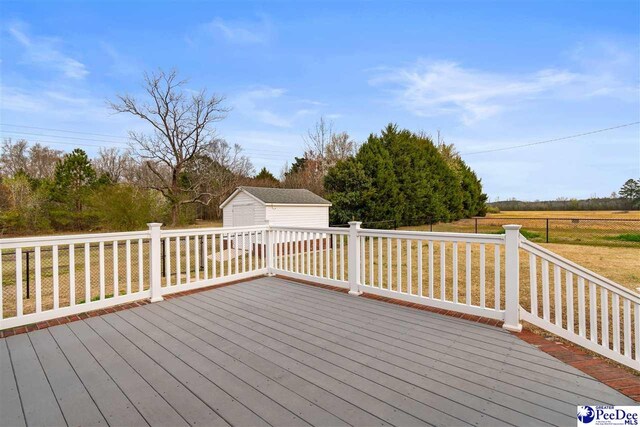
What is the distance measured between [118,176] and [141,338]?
26.6 m

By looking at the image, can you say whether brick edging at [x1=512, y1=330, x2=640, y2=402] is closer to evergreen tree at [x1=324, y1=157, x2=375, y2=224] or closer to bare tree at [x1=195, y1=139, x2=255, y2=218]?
evergreen tree at [x1=324, y1=157, x2=375, y2=224]

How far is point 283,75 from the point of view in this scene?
35.4 feet

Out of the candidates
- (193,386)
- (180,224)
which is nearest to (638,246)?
(193,386)

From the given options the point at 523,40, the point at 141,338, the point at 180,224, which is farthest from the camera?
the point at 180,224

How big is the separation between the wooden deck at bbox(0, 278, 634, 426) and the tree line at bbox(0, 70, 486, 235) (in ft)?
34.0

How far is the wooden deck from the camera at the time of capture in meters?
1.62

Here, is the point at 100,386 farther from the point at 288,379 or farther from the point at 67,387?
the point at 288,379

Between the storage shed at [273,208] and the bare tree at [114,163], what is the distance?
16673 millimetres

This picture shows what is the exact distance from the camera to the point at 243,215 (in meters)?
11.8

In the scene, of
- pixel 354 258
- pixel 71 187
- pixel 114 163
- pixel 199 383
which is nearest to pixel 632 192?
pixel 354 258

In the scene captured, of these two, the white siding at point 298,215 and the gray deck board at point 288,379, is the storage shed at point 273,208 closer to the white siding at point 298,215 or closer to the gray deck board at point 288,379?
the white siding at point 298,215

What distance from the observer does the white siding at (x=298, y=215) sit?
11127mm

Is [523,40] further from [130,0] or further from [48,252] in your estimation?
[48,252]

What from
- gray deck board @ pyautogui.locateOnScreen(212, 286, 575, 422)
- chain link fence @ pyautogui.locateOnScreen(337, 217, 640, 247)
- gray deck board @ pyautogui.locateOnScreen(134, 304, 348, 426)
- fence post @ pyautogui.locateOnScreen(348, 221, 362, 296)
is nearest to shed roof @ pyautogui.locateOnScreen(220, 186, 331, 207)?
chain link fence @ pyautogui.locateOnScreen(337, 217, 640, 247)
